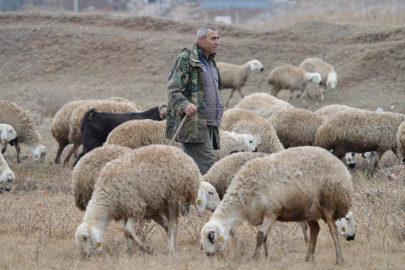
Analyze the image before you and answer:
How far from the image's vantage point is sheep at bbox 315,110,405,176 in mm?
9062

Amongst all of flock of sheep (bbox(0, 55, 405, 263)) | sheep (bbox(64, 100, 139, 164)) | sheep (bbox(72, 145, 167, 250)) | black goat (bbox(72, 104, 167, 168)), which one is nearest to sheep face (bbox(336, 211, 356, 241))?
flock of sheep (bbox(0, 55, 405, 263))

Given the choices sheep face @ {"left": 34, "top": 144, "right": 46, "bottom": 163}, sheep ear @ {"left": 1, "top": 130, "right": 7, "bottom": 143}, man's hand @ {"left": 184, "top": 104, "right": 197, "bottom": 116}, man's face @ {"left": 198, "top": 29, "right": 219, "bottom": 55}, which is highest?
man's face @ {"left": 198, "top": 29, "right": 219, "bottom": 55}

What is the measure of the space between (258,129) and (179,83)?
384 cm

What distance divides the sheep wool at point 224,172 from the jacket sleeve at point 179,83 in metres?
0.77

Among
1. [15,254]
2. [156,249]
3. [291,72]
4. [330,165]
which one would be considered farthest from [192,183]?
[291,72]

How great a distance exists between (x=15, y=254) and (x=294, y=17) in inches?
1258

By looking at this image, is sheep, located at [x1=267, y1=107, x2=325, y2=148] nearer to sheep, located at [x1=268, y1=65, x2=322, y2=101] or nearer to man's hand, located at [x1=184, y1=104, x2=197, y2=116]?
man's hand, located at [x1=184, y1=104, x2=197, y2=116]

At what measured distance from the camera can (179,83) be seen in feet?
19.5

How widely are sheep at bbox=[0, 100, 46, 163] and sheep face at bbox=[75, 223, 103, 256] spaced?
23.1 ft

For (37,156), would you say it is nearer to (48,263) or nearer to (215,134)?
(215,134)

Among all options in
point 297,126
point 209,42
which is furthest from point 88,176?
point 297,126

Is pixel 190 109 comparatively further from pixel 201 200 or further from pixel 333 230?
pixel 333 230

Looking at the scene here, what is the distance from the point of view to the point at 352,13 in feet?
109

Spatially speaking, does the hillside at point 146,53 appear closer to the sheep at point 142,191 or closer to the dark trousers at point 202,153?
the dark trousers at point 202,153
